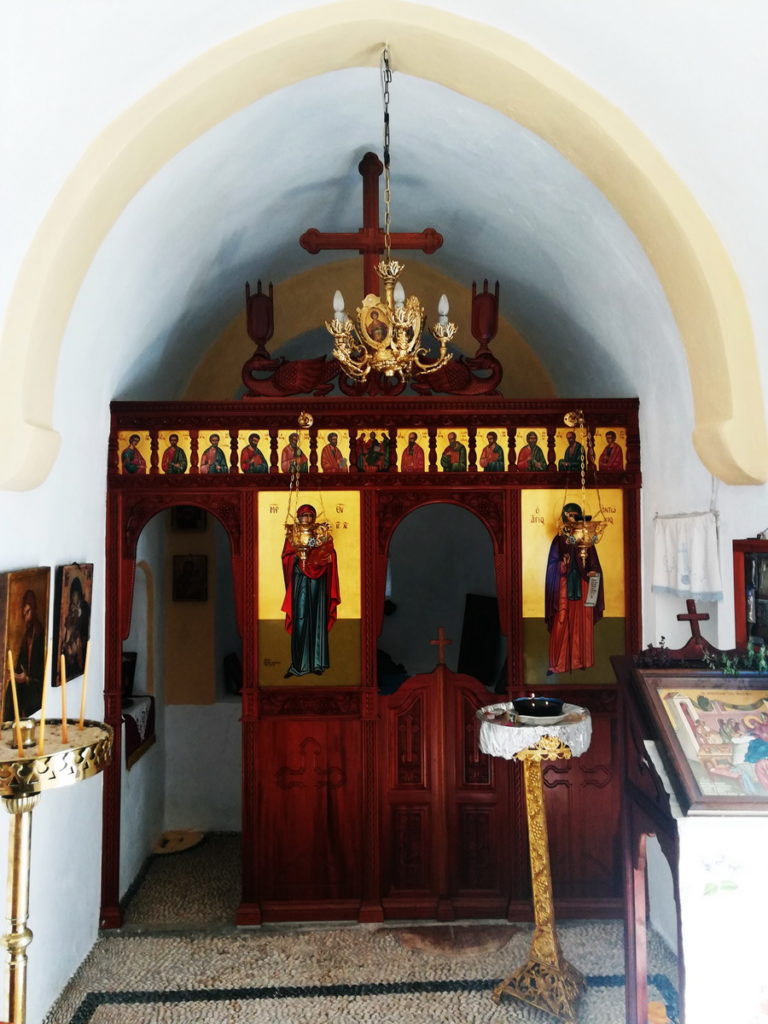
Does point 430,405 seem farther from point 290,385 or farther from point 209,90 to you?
point 209,90

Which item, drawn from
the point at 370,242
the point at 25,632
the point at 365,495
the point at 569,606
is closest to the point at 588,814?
the point at 569,606

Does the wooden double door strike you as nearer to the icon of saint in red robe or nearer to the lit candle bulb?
the icon of saint in red robe

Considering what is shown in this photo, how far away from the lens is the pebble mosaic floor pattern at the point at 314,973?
458 cm

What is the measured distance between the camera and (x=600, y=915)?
568cm

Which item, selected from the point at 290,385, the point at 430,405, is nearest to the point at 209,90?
the point at 290,385

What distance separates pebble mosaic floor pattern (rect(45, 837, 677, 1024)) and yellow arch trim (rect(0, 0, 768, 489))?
290 centimetres

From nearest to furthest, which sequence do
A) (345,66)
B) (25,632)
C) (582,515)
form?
1. (25,632)
2. (345,66)
3. (582,515)

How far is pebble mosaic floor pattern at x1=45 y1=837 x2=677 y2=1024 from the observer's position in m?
4.58

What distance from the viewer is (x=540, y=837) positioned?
4.60 meters

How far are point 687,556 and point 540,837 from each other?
1.76m

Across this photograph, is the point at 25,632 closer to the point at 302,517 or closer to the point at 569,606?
the point at 302,517

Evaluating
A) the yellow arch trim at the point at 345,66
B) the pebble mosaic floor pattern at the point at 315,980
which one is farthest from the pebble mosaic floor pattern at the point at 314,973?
the yellow arch trim at the point at 345,66

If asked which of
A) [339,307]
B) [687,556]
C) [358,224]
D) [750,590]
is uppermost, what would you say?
[358,224]

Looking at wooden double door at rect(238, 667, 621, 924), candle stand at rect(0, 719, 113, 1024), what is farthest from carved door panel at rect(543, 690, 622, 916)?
candle stand at rect(0, 719, 113, 1024)
